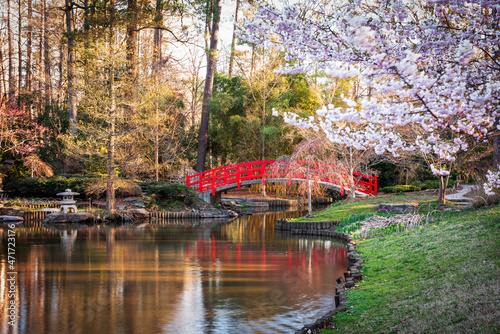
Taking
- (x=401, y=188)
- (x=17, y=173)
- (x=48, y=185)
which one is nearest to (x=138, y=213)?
(x=48, y=185)

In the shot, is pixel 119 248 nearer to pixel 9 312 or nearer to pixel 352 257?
pixel 9 312

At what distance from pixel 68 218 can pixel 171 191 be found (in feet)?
14.9

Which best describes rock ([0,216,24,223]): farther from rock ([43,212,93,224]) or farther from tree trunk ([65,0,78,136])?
tree trunk ([65,0,78,136])

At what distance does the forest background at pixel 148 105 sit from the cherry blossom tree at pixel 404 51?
35.6 feet

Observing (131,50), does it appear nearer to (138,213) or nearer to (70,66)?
(70,66)

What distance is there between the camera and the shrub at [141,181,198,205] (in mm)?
19469

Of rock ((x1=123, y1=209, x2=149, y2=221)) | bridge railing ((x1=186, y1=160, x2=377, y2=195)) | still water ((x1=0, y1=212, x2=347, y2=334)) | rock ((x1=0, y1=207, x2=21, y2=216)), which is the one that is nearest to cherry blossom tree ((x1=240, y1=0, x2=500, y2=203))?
still water ((x1=0, y1=212, x2=347, y2=334))

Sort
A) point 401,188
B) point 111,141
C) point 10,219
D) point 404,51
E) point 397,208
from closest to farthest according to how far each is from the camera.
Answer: point 404,51 → point 397,208 → point 10,219 → point 111,141 → point 401,188

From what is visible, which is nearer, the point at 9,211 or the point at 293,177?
the point at 9,211

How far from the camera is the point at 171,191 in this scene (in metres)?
19.6

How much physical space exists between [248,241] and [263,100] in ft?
46.3

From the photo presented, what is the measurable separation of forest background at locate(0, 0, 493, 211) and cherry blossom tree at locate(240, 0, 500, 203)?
10.8 m

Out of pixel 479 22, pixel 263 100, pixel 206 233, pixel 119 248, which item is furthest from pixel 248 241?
pixel 263 100

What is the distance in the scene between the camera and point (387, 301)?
198 inches
